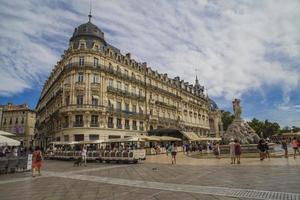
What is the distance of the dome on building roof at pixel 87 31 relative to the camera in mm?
38719

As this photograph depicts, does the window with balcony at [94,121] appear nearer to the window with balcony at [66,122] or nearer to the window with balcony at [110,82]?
the window with balcony at [66,122]

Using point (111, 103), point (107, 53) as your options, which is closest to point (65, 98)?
point (111, 103)

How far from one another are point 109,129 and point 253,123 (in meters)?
68.7

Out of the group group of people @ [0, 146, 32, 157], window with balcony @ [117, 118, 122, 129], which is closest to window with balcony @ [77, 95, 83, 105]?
window with balcony @ [117, 118, 122, 129]

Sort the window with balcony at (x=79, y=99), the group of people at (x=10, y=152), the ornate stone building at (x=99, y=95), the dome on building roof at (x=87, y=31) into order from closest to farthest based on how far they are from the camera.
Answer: the group of people at (x=10, y=152) < the ornate stone building at (x=99, y=95) < the window with balcony at (x=79, y=99) < the dome on building roof at (x=87, y=31)

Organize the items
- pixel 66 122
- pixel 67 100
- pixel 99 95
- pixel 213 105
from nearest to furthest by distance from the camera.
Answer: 1. pixel 66 122
2. pixel 67 100
3. pixel 99 95
4. pixel 213 105

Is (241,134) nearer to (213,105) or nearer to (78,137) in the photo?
(78,137)

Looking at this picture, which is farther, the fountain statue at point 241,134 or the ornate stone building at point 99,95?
the ornate stone building at point 99,95

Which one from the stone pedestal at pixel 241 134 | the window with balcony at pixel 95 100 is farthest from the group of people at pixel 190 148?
the window with balcony at pixel 95 100

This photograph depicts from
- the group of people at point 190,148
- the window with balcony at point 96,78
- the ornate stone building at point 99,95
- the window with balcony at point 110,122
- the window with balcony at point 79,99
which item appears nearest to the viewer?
the group of people at point 190,148

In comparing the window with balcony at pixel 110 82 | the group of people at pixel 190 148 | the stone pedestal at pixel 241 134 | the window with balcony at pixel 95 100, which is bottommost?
the group of people at pixel 190 148

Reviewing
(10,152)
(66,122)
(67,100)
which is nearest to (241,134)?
(66,122)

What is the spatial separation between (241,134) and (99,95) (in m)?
21.3

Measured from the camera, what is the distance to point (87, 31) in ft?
128
